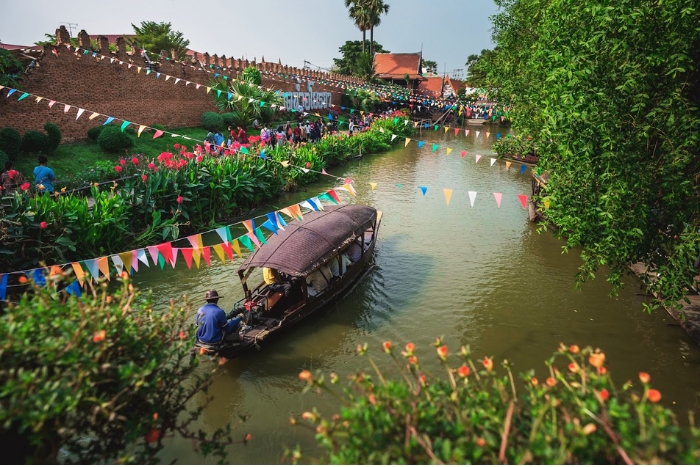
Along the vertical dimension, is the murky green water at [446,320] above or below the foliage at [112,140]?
below

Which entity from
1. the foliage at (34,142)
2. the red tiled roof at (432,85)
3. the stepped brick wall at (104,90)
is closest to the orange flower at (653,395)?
the foliage at (34,142)

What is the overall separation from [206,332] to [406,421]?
4.92 m

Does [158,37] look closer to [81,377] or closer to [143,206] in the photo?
[143,206]

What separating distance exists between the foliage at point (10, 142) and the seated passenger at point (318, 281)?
12427mm

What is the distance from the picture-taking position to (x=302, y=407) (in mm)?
6934

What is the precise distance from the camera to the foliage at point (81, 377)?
3.06 metres

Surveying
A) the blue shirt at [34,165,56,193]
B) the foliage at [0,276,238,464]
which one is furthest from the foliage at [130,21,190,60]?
the foliage at [0,276,238,464]

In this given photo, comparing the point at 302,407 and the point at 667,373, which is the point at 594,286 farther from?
the point at 302,407

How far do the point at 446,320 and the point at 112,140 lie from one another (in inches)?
611

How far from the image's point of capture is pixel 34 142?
16.0 metres

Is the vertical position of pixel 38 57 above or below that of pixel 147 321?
above

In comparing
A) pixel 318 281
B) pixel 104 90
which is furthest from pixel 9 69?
pixel 318 281

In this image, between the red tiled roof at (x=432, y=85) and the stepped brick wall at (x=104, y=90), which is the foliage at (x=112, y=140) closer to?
the stepped brick wall at (x=104, y=90)

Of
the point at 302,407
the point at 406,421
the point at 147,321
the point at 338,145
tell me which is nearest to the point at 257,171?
the point at 338,145
